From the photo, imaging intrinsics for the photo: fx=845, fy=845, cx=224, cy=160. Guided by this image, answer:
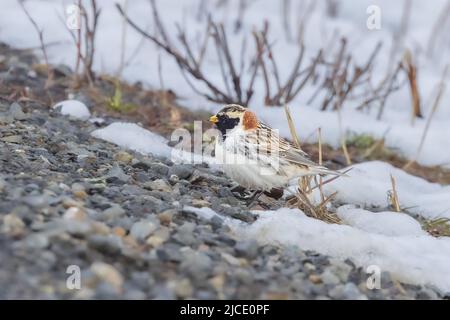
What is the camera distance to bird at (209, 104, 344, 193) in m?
4.44

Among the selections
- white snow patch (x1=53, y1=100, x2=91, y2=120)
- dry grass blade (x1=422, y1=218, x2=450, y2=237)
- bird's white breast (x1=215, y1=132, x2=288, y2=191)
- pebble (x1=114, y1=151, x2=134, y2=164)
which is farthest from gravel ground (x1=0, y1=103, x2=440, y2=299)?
white snow patch (x1=53, y1=100, x2=91, y2=120)

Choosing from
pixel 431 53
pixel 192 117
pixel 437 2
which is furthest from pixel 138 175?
pixel 437 2

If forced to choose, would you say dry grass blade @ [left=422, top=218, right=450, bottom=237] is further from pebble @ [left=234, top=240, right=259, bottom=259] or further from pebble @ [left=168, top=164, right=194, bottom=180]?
pebble @ [left=234, top=240, right=259, bottom=259]

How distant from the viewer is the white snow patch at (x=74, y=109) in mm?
5844

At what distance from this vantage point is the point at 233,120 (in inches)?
183

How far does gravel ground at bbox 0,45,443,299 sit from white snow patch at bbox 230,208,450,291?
3.1 inches

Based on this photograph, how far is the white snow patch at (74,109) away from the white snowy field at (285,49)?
2.38 feet

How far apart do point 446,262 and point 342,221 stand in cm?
66

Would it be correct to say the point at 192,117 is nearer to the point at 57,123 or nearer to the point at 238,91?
the point at 238,91

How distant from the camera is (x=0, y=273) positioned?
2.96 m

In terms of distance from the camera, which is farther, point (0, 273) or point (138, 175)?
point (138, 175)

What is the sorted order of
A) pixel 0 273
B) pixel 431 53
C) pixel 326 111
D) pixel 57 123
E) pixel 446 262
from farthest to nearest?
pixel 431 53 → pixel 326 111 → pixel 57 123 → pixel 446 262 → pixel 0 273

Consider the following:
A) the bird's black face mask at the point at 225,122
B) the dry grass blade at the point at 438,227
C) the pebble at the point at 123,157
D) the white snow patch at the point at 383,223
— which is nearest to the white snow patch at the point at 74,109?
the pebble at the point at 123,157

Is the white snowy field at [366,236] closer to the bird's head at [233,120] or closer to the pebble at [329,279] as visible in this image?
the pebble at [329,279]
